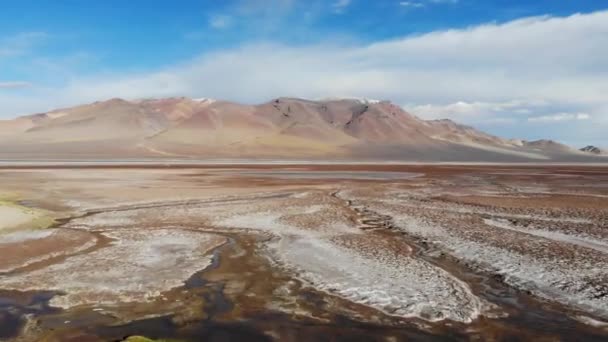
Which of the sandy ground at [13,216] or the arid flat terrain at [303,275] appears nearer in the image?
the arid flat terrain at [303,275]

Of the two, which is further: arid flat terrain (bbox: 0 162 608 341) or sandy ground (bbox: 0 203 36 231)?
sandy ground (bbox: 0 203 36 231)

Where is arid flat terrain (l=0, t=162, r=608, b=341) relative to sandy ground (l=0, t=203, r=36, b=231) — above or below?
below

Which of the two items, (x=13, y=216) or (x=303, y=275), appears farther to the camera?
(x=13, y=216)

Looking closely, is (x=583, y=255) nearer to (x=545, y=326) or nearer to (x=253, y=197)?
(x=545, y=326)

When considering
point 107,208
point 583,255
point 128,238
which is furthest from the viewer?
point 107,208

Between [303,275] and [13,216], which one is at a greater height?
[13,216]

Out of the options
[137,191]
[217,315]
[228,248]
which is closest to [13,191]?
[137,191]

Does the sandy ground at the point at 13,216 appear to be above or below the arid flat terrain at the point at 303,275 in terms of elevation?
above

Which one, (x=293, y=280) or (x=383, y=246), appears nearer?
(x=293, y=280)
